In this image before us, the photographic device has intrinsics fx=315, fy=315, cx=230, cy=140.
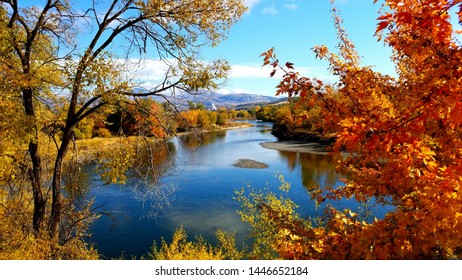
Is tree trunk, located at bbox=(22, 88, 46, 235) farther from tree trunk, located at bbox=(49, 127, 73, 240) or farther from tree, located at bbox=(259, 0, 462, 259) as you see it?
tree, located at bbox=(259, 0, 462, 259)

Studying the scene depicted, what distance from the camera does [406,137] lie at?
3.15 metres

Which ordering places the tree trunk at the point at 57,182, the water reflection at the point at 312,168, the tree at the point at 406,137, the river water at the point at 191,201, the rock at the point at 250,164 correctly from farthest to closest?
the rock at the point at 250,164
the water reflection at the point at 312,168
the river water at the point at 191,201
the tree trunk at the point at 57,182
the tree at the point at 406,137

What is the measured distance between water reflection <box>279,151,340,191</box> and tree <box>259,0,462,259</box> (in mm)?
20428

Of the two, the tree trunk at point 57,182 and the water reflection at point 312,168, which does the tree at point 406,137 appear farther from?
the water reflection at point 312,168

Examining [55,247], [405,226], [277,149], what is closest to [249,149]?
[277,149]

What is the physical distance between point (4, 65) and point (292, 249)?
6.74 m

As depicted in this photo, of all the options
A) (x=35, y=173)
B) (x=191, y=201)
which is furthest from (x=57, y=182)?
(x=191, y=201)

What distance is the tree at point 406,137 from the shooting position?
3.00 metres

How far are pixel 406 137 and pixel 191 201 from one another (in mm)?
22107

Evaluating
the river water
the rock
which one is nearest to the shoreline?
the river water

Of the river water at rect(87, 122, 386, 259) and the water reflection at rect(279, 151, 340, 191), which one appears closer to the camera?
the river water at rect(87, 122, 386, 259)

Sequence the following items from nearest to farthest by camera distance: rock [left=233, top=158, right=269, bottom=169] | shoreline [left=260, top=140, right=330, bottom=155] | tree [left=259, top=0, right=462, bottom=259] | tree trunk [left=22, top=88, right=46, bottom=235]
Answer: tree [left=259, top=0, right=462, bottom=259], tree trunk [left=22, top=88, right=46, bottom=235], rock [left=233, top=158, right=269, bottom=169], shoreline [left=260, top=140, right=330, bottom=155]

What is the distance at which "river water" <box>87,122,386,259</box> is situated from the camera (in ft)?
59.1

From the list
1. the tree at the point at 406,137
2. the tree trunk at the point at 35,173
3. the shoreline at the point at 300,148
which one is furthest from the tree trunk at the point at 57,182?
the shoreline at the point at 300,148
